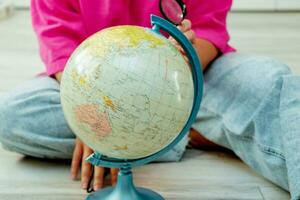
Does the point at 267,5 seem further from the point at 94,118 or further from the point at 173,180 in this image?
the point at 94,118

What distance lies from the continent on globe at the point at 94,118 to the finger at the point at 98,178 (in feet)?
1.11

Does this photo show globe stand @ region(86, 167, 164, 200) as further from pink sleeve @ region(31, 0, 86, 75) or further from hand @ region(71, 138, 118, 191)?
pink sleeve @ region(31, 0, 86, 75)

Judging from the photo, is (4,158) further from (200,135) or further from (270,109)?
(270,109)

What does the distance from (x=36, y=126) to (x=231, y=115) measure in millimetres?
486

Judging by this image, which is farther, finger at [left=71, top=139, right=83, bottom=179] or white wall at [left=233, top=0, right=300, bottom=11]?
white wall at [left=233, top=0, right=300, bottom=11]

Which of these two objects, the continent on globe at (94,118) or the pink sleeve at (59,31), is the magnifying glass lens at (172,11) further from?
the pink sleeve at (59,31)

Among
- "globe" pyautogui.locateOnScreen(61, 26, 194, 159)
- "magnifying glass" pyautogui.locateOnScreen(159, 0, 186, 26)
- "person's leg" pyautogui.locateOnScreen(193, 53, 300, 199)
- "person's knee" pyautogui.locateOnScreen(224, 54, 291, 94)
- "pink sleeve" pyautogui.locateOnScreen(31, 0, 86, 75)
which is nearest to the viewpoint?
"globe" pyautogui.locateOnScreen(61, 26, 194, 159)

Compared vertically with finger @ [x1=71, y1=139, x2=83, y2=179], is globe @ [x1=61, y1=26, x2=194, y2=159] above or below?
above

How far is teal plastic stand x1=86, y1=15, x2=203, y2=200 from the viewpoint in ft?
3.43

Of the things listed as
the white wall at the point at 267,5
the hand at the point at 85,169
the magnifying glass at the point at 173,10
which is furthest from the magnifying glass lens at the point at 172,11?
the white wall at the point at 267,5

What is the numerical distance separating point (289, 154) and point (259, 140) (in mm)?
146

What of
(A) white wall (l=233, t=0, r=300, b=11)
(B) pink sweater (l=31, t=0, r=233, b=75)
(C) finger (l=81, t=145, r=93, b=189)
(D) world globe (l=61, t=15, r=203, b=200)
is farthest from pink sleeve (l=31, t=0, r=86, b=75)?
(A) white wall (l=233, t=0, r=300, b=11)

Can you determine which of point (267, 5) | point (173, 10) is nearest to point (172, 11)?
point (173, 10)

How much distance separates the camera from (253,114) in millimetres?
1383
